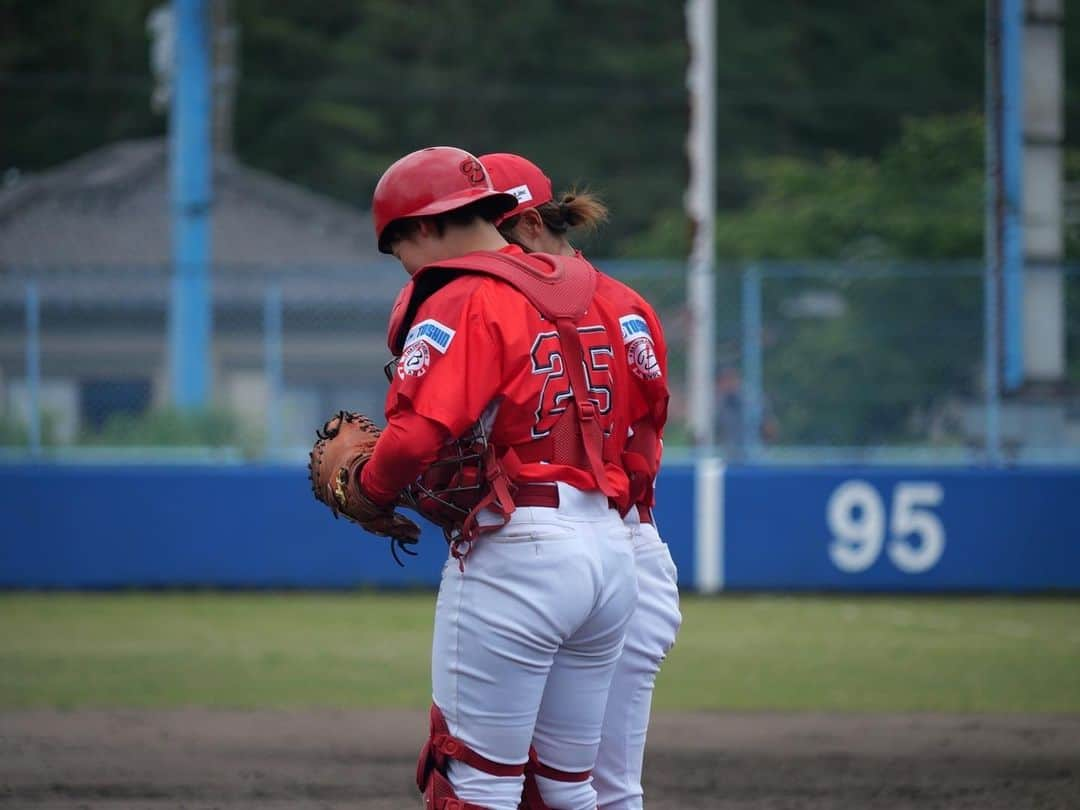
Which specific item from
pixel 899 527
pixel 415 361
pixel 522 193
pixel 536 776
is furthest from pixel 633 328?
pixel 899 527

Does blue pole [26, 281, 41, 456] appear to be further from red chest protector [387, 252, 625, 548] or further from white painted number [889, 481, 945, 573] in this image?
red chest protector [387, 252, 625, 548]

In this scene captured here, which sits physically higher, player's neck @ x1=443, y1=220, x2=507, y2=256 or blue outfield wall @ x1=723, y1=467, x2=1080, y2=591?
player's neck @ x1=443, y1=220, x2=507, y2=256

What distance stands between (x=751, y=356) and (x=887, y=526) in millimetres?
1932

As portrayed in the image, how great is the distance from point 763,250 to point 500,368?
89.1 ft

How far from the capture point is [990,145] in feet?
48.5

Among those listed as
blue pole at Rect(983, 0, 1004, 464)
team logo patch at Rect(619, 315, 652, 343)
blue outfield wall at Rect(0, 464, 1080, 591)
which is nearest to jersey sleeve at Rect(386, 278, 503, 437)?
team logo patch at Rect(619, 315, 652, 343)

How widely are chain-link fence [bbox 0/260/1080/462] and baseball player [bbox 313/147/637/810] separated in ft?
32.1

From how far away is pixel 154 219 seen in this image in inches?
1508

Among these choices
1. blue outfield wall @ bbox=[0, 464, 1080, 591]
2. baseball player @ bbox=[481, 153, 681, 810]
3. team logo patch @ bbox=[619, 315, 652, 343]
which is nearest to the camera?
team logo patch @ bbox=[619, 315, 652, 343]

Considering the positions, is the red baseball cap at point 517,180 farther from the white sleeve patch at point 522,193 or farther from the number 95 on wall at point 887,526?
the number 95 on wall at point 887,526

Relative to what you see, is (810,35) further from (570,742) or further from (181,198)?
(570,742)

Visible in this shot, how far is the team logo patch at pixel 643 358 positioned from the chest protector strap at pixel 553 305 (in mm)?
235

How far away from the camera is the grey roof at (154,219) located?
36.3m

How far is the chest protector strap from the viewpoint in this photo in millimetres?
4148
